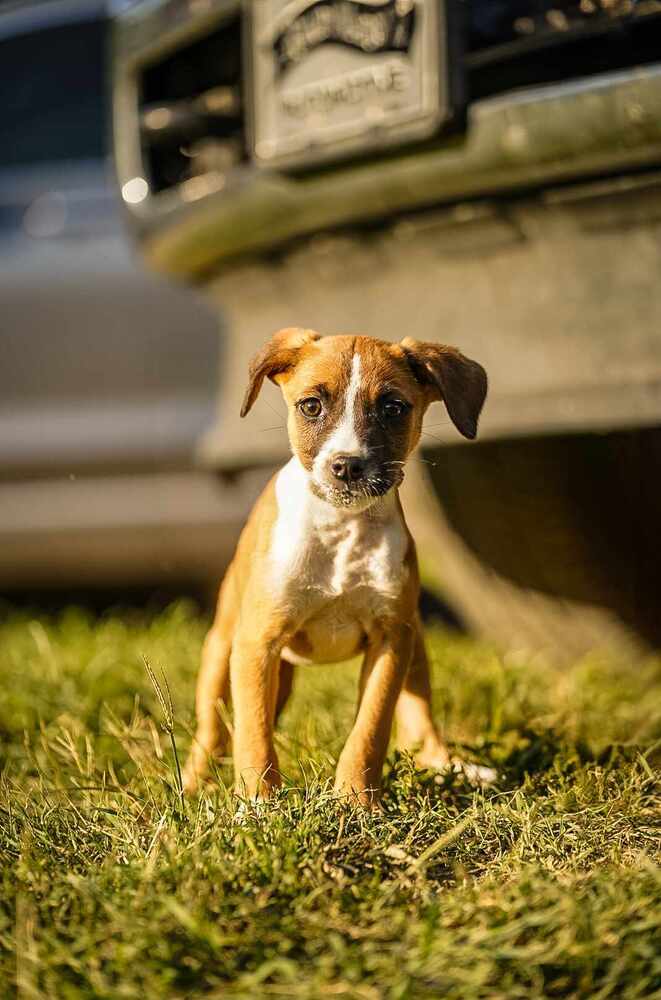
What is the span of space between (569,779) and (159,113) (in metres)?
2.03

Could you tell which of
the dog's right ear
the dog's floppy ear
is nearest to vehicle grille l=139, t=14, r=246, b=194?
the dog's right ear

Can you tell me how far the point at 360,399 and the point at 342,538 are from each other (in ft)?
0.89

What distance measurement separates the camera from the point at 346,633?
229cm

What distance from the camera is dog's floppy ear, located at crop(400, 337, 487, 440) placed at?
7.18ft

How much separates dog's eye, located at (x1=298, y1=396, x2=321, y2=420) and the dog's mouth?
120 mm

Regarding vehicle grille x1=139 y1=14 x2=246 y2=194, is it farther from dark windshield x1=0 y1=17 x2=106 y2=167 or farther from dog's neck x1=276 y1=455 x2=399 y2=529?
dark windshield x1=0 y1=17 x2=106 y2=167

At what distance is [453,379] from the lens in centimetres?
220

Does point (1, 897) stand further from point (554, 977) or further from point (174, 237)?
point (174, 237)

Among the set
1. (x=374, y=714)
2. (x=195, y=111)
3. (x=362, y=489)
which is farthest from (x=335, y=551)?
(x=195, y=111)

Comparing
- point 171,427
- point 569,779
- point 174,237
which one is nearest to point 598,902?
point 569,779

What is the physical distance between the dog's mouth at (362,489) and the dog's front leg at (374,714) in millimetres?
281

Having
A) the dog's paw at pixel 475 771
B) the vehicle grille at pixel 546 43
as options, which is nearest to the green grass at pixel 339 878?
the dog's paw at pixel 475 771

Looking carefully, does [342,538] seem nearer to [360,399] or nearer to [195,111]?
[360,399]

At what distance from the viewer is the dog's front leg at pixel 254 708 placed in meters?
2.17
